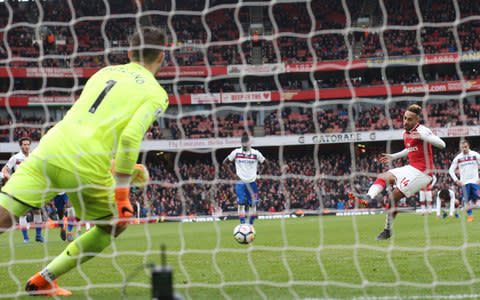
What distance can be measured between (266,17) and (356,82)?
7.03m

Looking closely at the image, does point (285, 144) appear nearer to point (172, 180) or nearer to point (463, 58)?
point (172, 180)

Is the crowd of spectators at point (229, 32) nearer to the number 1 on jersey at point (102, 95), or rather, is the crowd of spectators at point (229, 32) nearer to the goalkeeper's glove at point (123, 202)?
the number 1 on jersey at point (102, 95)

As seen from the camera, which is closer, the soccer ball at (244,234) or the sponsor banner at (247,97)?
the soccer ball at (244,234)

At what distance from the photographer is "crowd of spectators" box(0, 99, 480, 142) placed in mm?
28109

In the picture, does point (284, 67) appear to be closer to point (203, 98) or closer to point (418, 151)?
point (203, 98)

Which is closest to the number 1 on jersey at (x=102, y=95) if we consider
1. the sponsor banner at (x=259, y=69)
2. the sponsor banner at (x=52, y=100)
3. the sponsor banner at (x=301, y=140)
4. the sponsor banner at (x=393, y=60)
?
the sponsor banner at (x=301, y=140)

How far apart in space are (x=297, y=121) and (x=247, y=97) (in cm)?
330

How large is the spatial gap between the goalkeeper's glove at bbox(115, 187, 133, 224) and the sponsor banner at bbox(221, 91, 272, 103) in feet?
91.4

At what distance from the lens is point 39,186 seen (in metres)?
3.64

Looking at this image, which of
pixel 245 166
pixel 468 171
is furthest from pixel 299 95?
pixel 245 166

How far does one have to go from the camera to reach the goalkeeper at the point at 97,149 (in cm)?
357

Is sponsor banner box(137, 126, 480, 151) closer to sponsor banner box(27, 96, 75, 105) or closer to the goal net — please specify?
the goal net

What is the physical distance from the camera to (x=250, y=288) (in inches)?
174

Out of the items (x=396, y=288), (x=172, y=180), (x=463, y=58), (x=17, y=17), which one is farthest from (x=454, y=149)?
(x=396, y=288)
